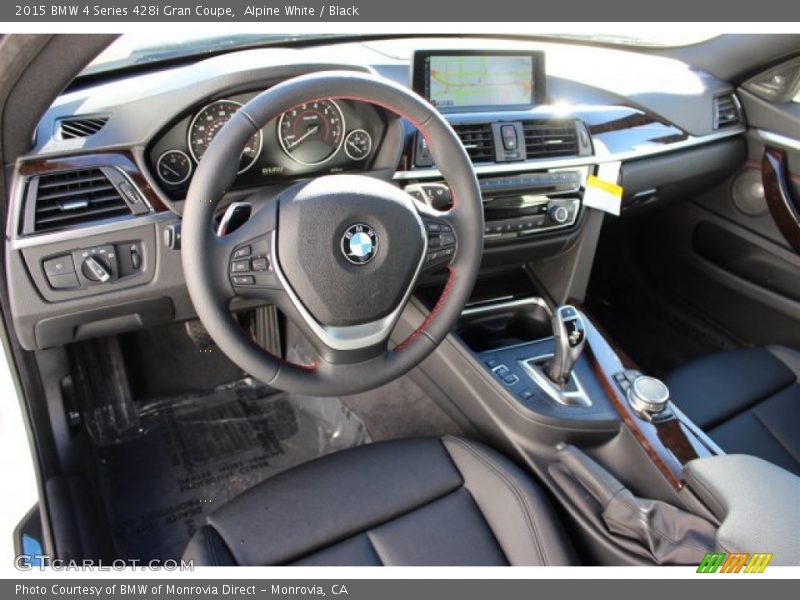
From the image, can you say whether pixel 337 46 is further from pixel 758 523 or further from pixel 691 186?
pixel 758 523

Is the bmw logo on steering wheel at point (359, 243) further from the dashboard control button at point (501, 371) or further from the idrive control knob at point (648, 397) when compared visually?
the idrive control knob at point (648, 397)

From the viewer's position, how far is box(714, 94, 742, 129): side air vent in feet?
7.17

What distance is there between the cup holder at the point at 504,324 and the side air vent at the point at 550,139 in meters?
0.43

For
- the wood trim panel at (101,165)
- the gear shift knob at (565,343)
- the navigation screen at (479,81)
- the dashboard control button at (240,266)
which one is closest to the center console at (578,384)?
the gear shift knob at (565,343)

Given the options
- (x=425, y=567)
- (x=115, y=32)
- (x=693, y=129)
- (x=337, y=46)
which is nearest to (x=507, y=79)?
(x=337, y=46)

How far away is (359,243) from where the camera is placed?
44.0 inches

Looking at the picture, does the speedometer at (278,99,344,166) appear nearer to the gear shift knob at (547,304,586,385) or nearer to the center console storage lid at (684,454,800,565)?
the gear shift knob at (547,304,586,385)

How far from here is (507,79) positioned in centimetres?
169

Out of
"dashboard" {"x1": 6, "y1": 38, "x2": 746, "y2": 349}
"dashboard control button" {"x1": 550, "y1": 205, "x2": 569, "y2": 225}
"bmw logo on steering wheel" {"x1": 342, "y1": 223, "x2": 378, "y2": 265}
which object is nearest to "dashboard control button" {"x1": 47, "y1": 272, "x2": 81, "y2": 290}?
"dashboard" {"x1": 6, "y1": 38, "x2": 746, "y2": 349}

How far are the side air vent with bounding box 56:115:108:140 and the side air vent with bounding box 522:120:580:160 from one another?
1021mm

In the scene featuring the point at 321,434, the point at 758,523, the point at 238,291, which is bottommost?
the point at 321,434

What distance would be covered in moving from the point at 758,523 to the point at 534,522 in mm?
393

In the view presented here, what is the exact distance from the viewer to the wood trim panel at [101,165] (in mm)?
1246

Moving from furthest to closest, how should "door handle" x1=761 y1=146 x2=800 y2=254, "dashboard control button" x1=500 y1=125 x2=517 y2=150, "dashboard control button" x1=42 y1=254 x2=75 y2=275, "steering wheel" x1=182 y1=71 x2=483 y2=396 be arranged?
1. "door handle" x1=761 y1=146 x2=800 y2=254
2. "dashboard control button" x1=500 y1=125 x2=517 y2=150
3. "dashboard control button" x1=42 y1=254 x2=75 y2=275
4. "steering wheel" x1=182 y1=71 x2=483 y2=396
